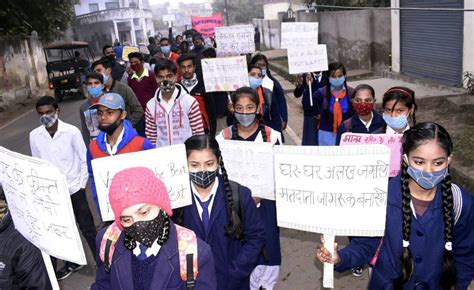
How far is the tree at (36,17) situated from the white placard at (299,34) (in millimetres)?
16319

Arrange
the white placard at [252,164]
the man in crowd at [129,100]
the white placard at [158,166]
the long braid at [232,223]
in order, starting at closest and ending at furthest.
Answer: the long braid at [232,223] → the white placard at [158,166] → the white placard at [252,164] → the man in crowd at [129,100]

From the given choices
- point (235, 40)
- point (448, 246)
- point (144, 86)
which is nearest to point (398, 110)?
point (448, 246)

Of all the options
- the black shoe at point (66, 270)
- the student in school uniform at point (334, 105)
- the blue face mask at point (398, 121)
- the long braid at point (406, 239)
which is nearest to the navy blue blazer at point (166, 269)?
the long braid at point (406, 239)

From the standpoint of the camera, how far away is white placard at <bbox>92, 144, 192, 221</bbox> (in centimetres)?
301

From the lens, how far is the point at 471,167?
20.4 ft

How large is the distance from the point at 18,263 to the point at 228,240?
4.10ft

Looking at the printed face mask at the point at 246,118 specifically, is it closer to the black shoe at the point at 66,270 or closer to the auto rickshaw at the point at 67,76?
the black shoe at the point at 66,270

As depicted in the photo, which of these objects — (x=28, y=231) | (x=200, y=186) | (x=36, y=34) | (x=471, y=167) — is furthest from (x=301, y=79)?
(x=36, y=34)

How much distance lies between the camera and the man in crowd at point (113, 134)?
3900 mm

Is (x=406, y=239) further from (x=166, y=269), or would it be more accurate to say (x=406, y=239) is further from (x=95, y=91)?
(x=95, y=91)

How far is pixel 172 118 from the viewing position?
17.3ft

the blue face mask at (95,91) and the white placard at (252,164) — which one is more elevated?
the blue face mask at (95,91)

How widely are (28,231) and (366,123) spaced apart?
3.09m

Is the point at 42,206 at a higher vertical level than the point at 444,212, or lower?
higher
